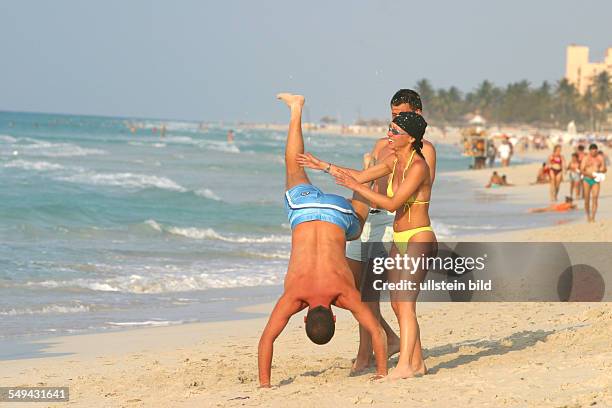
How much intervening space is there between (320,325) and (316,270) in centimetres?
37

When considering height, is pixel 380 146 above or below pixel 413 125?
below

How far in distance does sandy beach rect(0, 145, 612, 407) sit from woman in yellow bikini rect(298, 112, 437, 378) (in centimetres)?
32

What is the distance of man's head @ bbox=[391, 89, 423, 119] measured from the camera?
6465mm

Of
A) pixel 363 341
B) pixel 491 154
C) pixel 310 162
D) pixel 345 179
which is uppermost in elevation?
pixel 310 162

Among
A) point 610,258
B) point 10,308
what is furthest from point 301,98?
point 610,258

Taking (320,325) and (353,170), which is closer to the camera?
(320,325)

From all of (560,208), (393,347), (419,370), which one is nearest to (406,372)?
(419,370)

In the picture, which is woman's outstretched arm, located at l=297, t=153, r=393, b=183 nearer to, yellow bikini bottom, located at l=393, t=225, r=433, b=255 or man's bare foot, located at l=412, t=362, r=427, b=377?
yellow bikini bottom, located at l=393, t=225, r=433, b=255

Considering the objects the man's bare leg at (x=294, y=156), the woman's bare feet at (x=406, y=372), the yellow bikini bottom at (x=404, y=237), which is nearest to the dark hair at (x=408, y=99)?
the man's bare leg at (x=294, y=156)

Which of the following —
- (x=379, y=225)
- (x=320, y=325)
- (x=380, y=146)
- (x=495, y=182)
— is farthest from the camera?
(x=495, y=182)

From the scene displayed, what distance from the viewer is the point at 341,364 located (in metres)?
7.44

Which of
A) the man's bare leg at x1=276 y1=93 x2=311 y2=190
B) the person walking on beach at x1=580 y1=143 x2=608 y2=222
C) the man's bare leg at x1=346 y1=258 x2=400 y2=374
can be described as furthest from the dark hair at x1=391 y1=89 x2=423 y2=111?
the person walking on beach at x1=580 y1=143 x2=608 y2=222

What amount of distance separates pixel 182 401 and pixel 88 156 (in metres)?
50.0

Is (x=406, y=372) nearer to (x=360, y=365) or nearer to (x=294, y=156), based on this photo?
(x=360, y=365)
